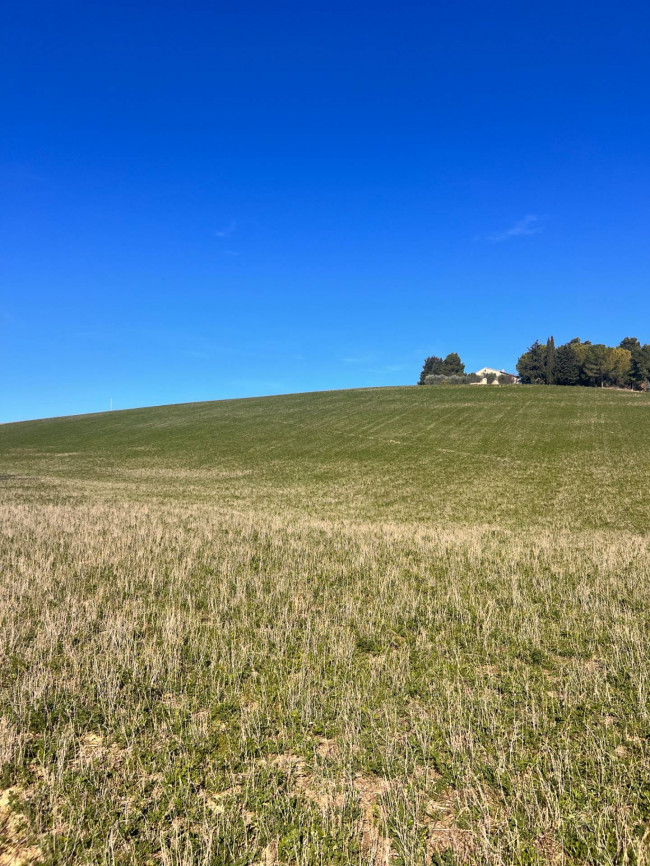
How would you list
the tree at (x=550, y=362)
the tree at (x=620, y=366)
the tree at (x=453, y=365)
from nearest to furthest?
the tree at (x=620, y=366) → the tree at (x=550, y=362) → the tree at (x=453, y=365)

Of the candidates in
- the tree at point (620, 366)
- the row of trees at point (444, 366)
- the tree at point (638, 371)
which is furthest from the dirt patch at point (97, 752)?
the row of trees at point (444, 366)

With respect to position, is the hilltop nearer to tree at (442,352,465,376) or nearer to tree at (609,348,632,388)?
tree at (609,348,632,388)

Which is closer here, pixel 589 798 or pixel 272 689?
pixel 589 798

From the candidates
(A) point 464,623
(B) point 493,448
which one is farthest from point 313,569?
(B) point 493,448

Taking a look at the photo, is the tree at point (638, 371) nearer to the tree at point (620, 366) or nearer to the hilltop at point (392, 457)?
the tree at point (620, 366)

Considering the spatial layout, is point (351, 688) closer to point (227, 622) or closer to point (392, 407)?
point (227, 622)

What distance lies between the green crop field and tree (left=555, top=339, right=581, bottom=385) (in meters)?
127

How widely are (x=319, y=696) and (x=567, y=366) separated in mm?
142934

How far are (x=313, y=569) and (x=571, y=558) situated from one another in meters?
7.72

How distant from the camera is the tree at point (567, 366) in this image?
12812cm

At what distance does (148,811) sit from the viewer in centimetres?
420

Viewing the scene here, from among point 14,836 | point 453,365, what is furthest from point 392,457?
point 453,365

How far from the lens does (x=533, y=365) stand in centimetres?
15400

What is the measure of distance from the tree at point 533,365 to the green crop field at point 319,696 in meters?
144
